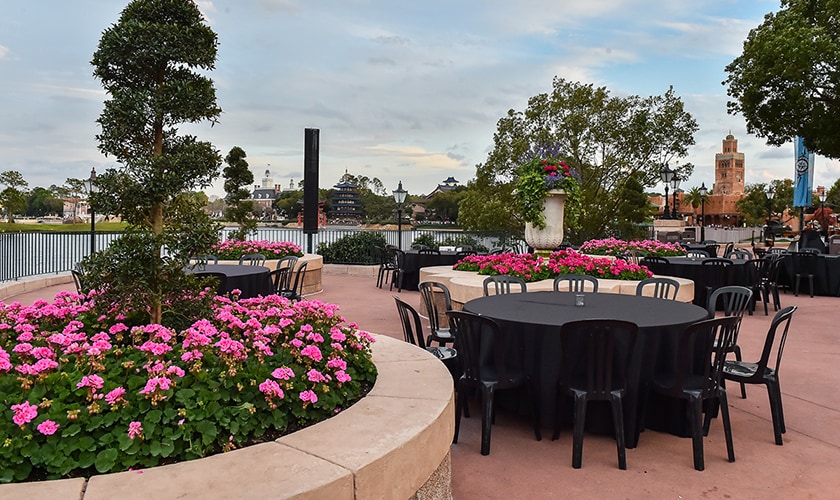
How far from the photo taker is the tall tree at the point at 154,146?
343 centimetres

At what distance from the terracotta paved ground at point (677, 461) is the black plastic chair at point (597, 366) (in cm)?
20

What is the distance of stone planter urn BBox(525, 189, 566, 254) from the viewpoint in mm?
9750

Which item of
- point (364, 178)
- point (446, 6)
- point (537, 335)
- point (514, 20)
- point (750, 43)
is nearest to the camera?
point (537, 335)

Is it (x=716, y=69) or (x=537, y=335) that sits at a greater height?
(x=716, y=69)

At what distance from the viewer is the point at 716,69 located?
21422 millimetres

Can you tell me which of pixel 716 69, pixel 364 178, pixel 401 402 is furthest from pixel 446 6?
pixel 364 178

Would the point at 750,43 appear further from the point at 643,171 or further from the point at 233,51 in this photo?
the point at 233,51

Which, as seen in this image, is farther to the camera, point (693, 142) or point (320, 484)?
point (693, 142)

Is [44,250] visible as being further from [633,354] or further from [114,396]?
[633,354]

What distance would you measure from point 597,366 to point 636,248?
394 inches

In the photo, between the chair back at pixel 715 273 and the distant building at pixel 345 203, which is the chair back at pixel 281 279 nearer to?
the chair back at pixel 715 273

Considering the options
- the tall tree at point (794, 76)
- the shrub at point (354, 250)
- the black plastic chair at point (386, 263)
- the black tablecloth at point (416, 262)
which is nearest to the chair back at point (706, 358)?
the black tablecloth at point (416, 262)

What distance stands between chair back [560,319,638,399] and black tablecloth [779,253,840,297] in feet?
33.8

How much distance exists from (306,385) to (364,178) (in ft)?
274
